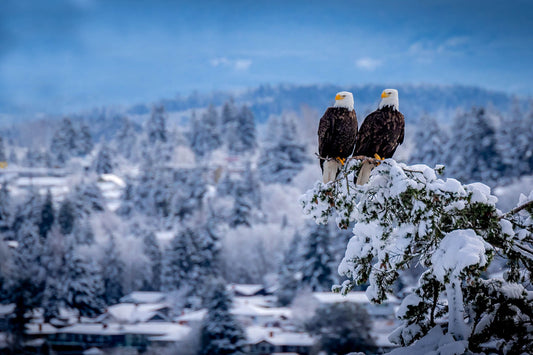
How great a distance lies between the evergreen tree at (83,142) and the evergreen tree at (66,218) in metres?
19.8

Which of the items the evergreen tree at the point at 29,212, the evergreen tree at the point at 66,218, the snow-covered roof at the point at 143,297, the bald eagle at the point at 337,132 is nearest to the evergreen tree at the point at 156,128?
the evergreen tree at the point at 29,212

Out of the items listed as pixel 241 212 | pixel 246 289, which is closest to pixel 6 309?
pixel 246 289

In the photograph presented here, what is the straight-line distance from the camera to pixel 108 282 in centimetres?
2978

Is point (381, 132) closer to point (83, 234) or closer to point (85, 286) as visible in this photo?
point (85, 286)

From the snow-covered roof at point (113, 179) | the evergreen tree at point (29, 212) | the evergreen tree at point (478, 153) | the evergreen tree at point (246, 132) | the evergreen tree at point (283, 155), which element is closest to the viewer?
the evergreen tree at point (29, 212)

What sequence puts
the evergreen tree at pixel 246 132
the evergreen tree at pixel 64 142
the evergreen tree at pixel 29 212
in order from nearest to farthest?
the evergreen tree at pixel 29 212, the evergreen tree at pixel 64 142, the evergreen tree at pixel 246 132

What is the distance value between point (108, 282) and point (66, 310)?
3.30 metres

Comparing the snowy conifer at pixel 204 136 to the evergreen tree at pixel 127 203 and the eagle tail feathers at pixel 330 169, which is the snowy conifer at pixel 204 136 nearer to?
the evergreen tree at pixel 127 203

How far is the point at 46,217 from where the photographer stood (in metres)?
35.3

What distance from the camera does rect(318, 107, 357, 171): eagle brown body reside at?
15.9ft

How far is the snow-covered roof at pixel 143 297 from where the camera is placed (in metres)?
28.5

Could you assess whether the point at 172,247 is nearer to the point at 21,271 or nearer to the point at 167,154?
the point at 21,271

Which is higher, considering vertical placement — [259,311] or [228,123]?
[228,123]

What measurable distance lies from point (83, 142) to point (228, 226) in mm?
27157
